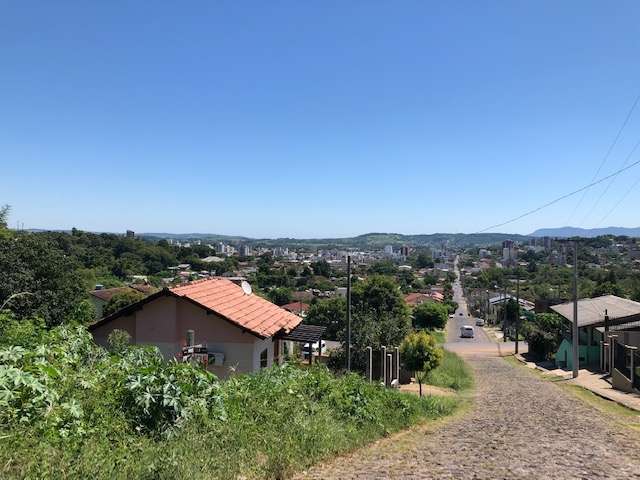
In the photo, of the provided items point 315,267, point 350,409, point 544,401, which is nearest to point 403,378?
point 544,401

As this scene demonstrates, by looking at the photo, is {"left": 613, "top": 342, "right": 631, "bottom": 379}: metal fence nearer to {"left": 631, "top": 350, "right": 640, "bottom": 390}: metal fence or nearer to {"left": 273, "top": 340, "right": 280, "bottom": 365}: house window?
{"left": 631, "top": 350, "right": 640, "bottom": 390}: metal fence

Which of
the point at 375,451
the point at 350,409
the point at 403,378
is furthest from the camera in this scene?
the point at 403,378

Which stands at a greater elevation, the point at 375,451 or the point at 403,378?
the point at 375,451

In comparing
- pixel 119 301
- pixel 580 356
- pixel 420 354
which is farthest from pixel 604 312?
pixel 119 301

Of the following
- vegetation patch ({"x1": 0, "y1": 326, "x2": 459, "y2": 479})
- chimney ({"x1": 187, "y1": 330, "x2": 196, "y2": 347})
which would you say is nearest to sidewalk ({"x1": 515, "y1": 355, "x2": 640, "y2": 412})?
vegetation patch ({"x1": 0, "y1": 326, "x2": 459, "y2": 479})

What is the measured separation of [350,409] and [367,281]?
56285 millimetres

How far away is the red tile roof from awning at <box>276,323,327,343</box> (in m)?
0.30

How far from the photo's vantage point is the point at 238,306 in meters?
17.1

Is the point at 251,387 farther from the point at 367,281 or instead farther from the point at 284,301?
the point at 284,301

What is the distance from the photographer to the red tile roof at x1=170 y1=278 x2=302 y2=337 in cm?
1564

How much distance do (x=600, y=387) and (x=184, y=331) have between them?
1599 cm

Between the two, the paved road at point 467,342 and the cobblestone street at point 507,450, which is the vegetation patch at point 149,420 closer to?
the cobblestone street at point 507,450

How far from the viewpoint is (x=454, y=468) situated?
7102 mm

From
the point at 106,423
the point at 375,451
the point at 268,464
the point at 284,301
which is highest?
the point at 106,423
